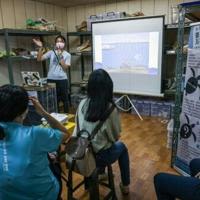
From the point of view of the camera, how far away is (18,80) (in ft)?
14.6

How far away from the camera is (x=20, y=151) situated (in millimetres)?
1099

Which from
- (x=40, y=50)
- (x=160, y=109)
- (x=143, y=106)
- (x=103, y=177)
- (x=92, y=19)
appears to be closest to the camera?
(x=103, y=177)

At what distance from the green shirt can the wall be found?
294 centimetres

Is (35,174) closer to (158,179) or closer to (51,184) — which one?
(51,184)

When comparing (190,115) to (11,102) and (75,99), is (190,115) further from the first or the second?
(75,99)

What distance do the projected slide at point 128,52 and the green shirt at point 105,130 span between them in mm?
2626

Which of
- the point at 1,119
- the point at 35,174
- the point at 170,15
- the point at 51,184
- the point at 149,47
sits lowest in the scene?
the point at 51,184

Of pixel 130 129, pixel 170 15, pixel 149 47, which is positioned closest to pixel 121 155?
pixel 130 129

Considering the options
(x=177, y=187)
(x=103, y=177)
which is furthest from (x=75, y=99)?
(x=177, y=187)

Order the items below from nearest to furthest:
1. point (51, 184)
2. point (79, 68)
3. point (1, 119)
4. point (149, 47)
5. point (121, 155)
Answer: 1. point (1, 119)
2. point (51, 184)
3. point (121, 155)
4. point (149, 47)
5. point (79, 68)

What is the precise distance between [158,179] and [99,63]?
3.45 m

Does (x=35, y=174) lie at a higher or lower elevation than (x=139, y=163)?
higher

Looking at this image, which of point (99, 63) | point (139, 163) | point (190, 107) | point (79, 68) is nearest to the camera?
point (190, 107)

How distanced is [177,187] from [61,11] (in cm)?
474
